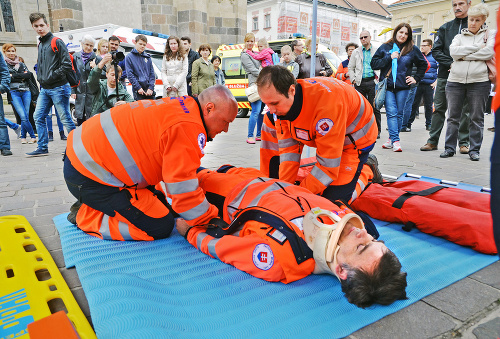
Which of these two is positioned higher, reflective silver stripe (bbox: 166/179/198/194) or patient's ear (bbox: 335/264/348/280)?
reflective silver stripe (bbox: 166/179/198/194)

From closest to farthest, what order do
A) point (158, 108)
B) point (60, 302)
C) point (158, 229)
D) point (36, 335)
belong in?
point (36, 335) → point (60, 302) → point (158, 108) → point (158, 229)

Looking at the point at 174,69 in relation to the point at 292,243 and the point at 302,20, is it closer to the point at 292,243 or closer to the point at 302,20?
the point at 292,243

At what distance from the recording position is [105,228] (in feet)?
8.55

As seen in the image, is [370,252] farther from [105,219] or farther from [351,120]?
[105,219]

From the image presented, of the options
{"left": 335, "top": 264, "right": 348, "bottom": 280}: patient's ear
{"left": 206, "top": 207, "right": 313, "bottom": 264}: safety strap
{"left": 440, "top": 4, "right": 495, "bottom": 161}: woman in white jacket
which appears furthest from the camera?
{"left": 440, "top": 4, "right": 495, "bottom": 161}: woman in white jacket

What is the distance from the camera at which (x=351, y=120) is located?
115 inches

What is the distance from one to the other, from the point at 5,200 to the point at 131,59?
3.45 m

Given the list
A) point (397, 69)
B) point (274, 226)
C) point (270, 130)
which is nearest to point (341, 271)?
point (274, 226)

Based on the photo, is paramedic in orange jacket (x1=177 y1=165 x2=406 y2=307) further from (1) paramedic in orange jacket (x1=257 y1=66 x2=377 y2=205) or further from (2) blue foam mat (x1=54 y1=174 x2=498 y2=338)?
(1) paramedic in orange jacket (x1=257 y1=66 x2=377 y2=205)

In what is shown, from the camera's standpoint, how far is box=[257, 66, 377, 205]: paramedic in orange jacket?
8.32 feet

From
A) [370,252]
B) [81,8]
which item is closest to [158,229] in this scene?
[370,252]

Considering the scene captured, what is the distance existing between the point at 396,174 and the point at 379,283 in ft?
10.0

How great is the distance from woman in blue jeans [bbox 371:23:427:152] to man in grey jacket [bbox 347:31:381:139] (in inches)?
25.5

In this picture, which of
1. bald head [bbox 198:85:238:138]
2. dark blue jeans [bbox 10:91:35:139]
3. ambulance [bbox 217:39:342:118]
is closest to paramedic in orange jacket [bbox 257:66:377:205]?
bald head [bbox 198:85:238:138]
